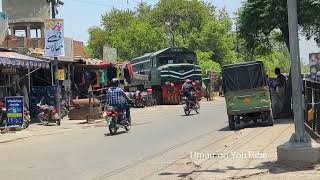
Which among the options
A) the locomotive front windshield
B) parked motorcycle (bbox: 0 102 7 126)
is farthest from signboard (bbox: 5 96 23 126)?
the locomotive front windshield

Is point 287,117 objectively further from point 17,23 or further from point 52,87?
point 17,23

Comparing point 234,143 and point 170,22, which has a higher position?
point 170,22

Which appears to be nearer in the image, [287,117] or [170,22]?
[287,117]

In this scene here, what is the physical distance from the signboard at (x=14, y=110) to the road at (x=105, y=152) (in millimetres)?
2268

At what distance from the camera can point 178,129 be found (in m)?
19.7

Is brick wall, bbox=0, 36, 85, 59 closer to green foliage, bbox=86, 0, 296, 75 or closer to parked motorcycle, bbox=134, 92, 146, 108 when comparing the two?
parked motorcycle, bbox=134, 92, 146, 108

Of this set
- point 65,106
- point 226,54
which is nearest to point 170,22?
point 226,54

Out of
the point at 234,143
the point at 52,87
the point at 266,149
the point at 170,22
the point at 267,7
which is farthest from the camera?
the point at 170,22

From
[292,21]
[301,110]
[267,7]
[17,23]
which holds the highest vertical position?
[17,23]

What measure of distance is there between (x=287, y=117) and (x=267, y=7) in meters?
4.53

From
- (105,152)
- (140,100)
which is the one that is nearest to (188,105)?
(140,100)

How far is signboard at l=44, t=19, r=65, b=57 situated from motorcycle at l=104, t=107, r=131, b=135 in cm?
733

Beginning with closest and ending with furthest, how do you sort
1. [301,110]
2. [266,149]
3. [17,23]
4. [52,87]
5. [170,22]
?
[301,110] < [266,149] < [52,87] < [17,23] < [170,22]

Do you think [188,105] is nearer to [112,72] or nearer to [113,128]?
[113,128]
